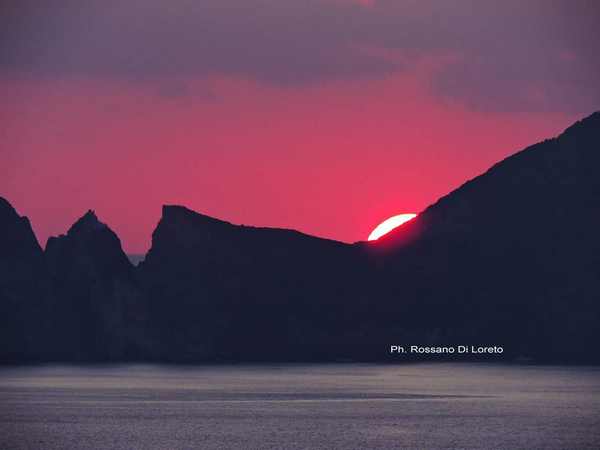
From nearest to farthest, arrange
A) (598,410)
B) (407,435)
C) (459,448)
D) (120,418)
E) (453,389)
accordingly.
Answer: (459,448) → (407,435) → (120,418) → (598,410) → (453,389)

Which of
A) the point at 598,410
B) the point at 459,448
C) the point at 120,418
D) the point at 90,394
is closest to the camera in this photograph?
the point at 459,448

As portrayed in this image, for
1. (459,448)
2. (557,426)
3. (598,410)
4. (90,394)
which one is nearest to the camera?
(459,448)

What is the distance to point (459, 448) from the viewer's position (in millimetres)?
97375

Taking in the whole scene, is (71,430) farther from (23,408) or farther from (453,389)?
→ (453,389)

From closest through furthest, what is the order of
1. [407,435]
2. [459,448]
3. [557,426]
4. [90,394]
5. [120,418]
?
1. [459,448]
2. [407,435]
3. [557,426]
4. [120,418]
5. [90,394]

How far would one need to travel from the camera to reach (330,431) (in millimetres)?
111938

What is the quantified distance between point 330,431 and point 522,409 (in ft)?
124

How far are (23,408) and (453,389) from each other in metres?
76.7

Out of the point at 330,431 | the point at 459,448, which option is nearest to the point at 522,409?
the point at 330,431

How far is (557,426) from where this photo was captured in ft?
383

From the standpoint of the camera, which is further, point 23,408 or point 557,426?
point 23,408

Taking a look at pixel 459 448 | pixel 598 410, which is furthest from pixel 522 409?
pixel 459 448

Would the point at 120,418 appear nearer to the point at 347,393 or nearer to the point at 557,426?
the point at 557,426

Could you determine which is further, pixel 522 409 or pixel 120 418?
pixel 522 409
